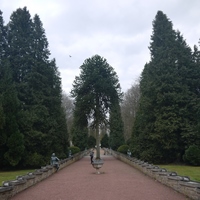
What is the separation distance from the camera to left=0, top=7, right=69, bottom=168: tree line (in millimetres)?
21953

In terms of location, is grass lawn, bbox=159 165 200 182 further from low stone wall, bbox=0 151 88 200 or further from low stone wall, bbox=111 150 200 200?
low stone wall, bbox=0 151 88 200

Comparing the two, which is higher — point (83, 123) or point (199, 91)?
point (199, 91)

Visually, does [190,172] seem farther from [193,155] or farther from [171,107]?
[171,107]

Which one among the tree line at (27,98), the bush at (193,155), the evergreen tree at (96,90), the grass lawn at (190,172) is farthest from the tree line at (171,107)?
the tree line at (27,98)

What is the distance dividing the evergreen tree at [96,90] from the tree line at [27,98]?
4705 mm

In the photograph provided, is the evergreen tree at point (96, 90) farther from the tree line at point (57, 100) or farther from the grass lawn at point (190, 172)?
the grass lawn at point (190, 172)

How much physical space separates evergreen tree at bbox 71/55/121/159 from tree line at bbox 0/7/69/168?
4705mm

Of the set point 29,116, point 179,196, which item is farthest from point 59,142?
point 179,196

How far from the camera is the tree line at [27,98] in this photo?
22.0m

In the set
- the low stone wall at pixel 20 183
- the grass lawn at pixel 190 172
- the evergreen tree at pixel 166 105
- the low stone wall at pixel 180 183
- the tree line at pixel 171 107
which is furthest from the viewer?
the evergreen tree at pixel 166 105

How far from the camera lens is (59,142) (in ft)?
89.1

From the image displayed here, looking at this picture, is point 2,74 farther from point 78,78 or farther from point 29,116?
point 78,78

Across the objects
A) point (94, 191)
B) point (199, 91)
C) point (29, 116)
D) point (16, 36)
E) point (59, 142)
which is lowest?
point (94, 191)

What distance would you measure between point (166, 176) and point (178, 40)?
2035 centimetres
